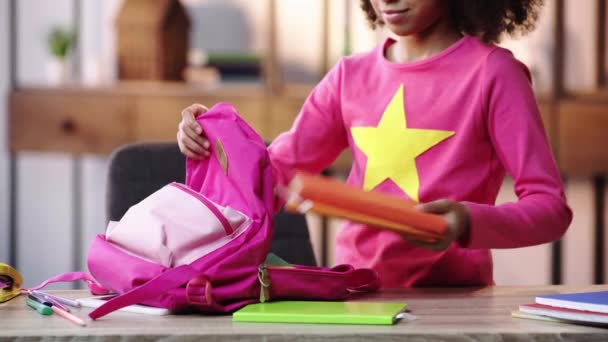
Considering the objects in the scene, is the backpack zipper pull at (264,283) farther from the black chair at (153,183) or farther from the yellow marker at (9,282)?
the black chair at (153,183)

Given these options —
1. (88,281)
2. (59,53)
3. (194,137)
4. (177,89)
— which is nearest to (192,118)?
(194,137)

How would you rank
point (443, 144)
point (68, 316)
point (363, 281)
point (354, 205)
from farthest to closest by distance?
point (443, 144) → point (363, 281) → point (68, 316) → point (354, 205)

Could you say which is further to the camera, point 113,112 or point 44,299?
point 113,112

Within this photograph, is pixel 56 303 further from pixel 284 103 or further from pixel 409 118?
pixel 284 103

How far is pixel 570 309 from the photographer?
3.03ft

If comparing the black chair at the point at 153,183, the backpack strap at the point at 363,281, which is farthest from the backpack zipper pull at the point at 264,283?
the black chair at the point at 153,183

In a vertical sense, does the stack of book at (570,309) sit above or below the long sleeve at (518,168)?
below

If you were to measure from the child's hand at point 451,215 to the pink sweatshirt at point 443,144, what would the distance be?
0.48 ft

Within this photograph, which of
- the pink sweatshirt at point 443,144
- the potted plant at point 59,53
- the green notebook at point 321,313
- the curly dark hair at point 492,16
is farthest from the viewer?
the potted plant at point 59,53

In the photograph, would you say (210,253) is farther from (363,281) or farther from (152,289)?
(363,281)

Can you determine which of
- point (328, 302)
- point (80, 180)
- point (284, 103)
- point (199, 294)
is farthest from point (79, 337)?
point (80, 180)

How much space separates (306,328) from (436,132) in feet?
1.61

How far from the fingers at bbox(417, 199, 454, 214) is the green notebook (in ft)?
0.35

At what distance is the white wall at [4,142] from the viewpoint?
3.52 m
